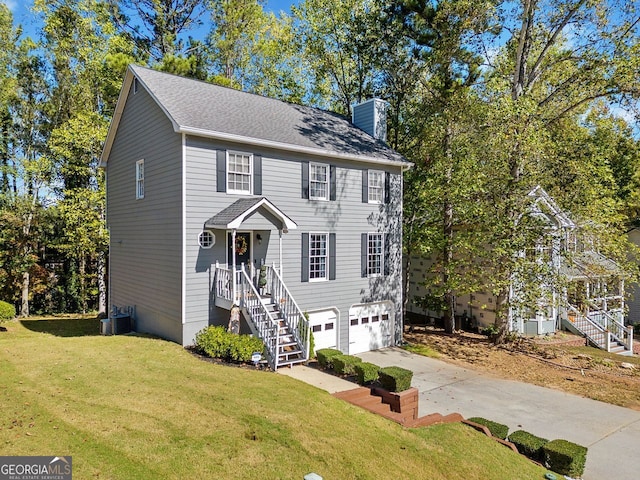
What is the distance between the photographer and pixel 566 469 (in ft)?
24.1

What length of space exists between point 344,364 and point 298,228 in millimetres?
5648

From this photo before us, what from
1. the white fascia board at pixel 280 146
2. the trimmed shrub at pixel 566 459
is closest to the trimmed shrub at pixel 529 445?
the trimmed shrub at pixel 566 459

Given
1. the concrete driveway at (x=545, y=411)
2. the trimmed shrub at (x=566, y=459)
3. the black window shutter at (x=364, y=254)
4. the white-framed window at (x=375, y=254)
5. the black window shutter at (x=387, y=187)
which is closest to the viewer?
the trimmed shrub at (x=566, y=459)

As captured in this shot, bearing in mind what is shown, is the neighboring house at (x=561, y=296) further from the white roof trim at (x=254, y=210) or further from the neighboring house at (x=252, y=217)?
the white roof trim at (x=254, y=210)

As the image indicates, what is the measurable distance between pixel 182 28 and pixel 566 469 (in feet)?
93.8

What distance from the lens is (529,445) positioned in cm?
793

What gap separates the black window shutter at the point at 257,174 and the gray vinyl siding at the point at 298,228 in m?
0.17

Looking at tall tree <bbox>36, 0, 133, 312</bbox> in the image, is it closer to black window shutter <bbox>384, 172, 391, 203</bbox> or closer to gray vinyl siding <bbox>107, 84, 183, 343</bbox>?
gray vinyl siding <bbox>107, 84, 183, 343</bbox>

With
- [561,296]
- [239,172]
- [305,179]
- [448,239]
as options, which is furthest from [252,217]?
[561,296]

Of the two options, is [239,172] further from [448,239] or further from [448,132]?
[448,132]

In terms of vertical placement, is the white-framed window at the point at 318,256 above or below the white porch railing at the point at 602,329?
above

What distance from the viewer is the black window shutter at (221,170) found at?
42.5 ft

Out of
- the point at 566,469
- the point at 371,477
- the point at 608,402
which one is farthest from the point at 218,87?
the point at 608,402

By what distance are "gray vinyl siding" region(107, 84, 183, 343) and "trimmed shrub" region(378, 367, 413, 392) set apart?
6486 mm
